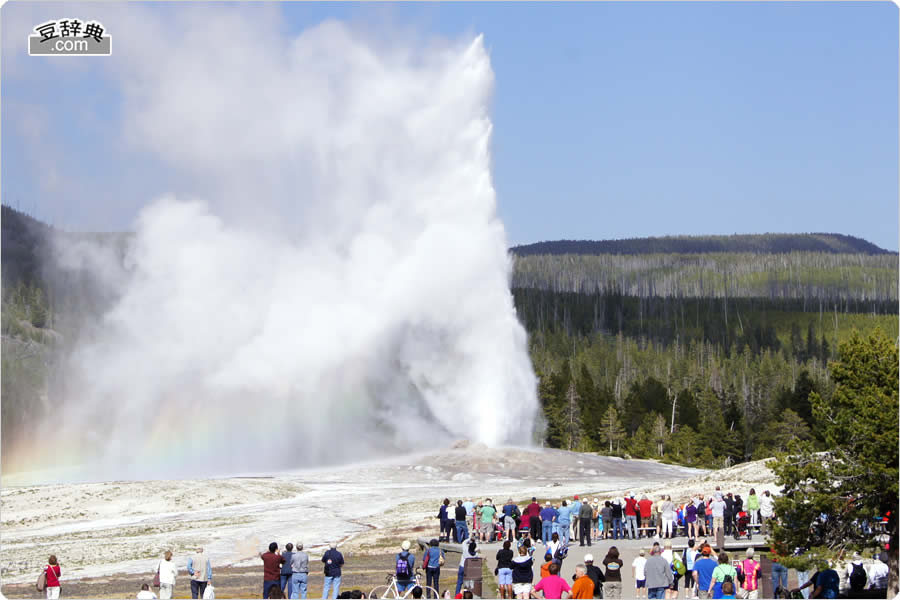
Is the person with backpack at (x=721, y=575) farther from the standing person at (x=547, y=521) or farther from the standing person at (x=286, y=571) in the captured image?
the standing person at (x=547, y=521)

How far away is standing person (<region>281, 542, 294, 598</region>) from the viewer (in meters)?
18.5

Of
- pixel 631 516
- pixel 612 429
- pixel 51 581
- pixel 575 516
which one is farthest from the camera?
pixel 612 429

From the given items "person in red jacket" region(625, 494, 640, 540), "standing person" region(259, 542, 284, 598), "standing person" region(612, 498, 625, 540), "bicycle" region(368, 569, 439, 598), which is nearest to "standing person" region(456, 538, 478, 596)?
"bicycle" region(368, 569, 439, 598)

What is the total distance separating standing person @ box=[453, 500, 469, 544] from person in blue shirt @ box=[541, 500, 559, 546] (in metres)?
1.81

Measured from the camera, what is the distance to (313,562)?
2817cm

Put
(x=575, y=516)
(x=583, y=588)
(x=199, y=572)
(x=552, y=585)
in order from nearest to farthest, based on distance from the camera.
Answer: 1. (x=552, y=585)
2. (x=583, y=588)
3. (x=199, y=572)
4. (x=575, y=516)

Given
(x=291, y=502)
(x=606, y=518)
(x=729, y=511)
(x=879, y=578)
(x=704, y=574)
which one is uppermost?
(x=729, y=511)

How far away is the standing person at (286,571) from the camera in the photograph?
18.5 m

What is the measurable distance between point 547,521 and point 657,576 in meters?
7.80

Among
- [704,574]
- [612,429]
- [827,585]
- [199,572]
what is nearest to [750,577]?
[827,585]

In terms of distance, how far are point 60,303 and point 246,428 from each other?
39044mm

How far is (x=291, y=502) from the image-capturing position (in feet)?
143

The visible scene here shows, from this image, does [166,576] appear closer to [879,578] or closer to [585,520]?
[585,520]

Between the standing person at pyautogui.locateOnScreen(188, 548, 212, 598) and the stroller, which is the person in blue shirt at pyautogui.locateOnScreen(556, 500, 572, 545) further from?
the standing person at pyautogui.locateOnScreen(188, 548, 212, 598)
